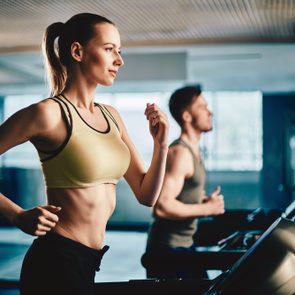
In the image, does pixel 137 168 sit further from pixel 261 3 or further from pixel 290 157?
pixel 290 157

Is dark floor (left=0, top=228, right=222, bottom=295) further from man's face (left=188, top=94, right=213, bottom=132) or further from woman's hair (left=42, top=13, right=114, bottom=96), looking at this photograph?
woman's hair (left=42, top=13, right=114, bottom=96)

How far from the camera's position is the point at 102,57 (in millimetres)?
1448

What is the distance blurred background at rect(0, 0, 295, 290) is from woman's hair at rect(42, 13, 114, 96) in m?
0.87

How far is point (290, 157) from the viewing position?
993cm

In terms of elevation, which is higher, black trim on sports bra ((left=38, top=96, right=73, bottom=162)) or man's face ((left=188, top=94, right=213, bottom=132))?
man's face ((left=188, top=94, right=213, bottom=132))

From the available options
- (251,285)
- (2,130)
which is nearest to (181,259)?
(251,285)

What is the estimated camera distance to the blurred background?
2580mm

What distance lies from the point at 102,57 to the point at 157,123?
28 cm

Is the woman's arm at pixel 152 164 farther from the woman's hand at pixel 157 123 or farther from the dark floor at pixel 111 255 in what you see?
the dark floor at pixel 111 255

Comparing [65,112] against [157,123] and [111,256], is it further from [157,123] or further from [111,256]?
[111,256]

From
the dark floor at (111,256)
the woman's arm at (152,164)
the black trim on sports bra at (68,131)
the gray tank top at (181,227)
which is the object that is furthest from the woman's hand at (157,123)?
the dark floor at (111,256)

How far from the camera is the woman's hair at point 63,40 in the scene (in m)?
1.48

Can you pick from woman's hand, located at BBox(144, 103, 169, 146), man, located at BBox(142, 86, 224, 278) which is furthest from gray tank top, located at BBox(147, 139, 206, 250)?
woman's hand, located at BBox(144, 103, 169, 146)

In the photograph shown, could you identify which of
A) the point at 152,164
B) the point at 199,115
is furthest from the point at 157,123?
the point at 199,115
